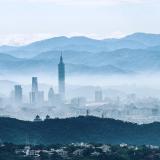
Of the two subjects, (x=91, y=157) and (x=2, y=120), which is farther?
(x=2, y=120)

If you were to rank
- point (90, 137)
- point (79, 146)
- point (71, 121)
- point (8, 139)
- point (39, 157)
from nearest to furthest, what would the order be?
point (39, 157) < point (79, 146) < point (8, 139) < point (90, 137) < point (71, 121)

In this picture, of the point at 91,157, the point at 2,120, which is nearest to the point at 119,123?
the point at 2,120

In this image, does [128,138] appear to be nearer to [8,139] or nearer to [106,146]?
[8,139]

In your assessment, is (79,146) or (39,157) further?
(79,146)

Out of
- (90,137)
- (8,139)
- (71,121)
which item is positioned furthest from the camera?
(71,121)

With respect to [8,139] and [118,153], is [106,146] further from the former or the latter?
[8,139]

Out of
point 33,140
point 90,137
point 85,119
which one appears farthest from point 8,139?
point 85,119
